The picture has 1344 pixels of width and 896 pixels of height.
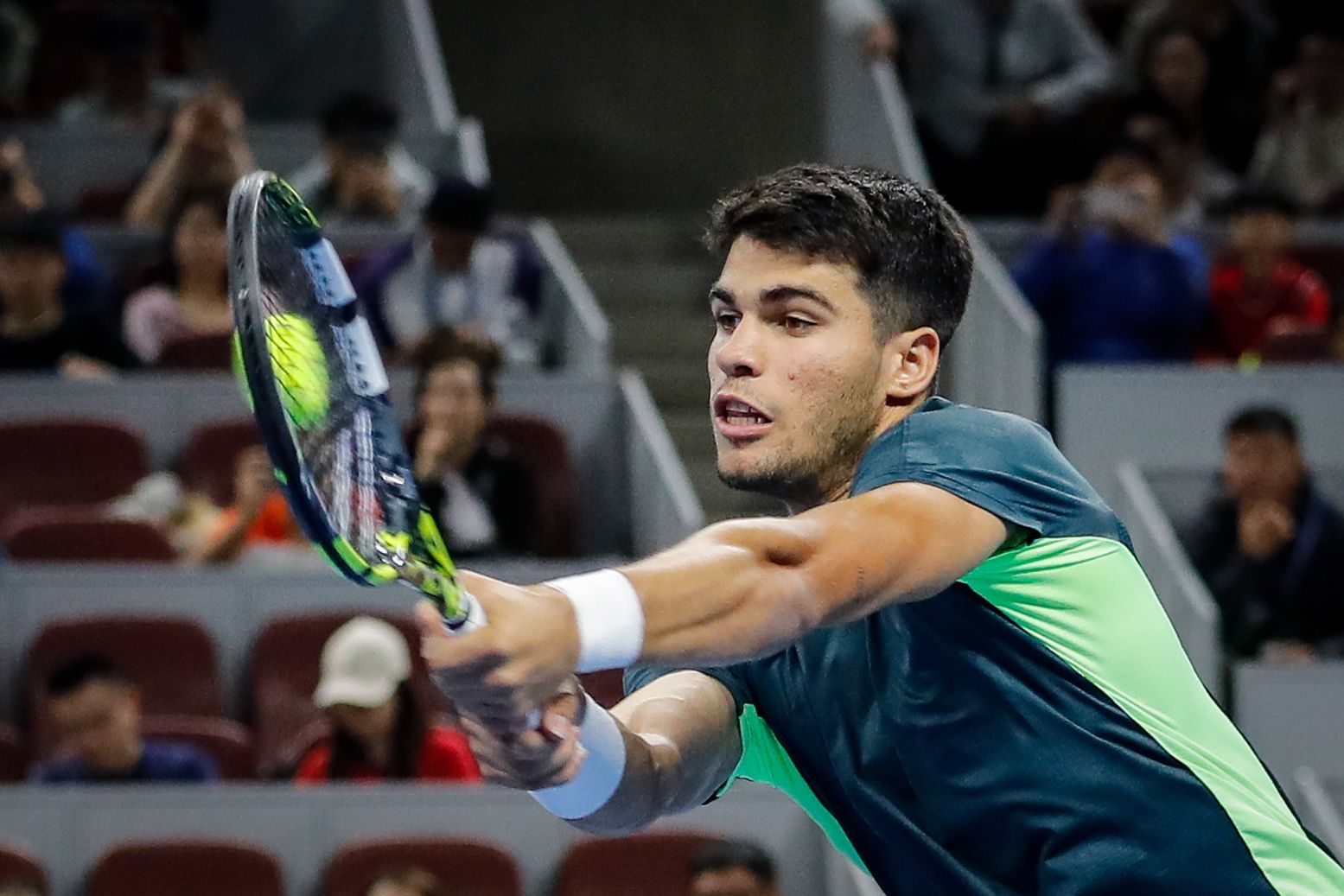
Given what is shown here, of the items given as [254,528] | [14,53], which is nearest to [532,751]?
[254,528]

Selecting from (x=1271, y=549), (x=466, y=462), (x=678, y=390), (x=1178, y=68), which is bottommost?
(x=678, y=390)

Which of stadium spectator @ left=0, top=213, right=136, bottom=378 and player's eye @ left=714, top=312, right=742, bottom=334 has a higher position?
player's eye @ left=714, top=312, right=742, bottom=334

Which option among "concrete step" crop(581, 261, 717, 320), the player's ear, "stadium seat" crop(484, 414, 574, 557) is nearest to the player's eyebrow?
the player's ear

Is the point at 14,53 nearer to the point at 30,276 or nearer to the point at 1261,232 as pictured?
the point at 30,276

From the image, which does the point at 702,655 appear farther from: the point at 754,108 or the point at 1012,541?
the point at 754,108

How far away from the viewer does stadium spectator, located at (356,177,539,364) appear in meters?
8.31

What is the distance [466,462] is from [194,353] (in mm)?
1474

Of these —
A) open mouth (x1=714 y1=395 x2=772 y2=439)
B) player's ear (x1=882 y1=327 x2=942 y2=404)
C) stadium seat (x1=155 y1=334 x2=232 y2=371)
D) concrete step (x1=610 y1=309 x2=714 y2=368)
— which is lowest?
concrete step (x1=610 y1=309 x2=714 y2=368)

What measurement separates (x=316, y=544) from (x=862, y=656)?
2.97ft

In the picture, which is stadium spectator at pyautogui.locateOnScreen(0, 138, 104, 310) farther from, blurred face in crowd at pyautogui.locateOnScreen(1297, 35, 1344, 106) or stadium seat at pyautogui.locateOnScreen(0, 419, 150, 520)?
blurred face in crowd at pyautogui.locateOnScreen(1297, 35, 1344, 106)

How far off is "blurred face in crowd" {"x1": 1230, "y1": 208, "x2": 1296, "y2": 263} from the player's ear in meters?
6.77

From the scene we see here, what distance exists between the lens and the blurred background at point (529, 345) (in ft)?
19.7

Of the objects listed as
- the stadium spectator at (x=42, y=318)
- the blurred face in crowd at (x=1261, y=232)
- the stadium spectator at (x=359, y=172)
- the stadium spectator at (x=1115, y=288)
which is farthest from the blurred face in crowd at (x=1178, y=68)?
the stadium spectator at (x=42, y=318)

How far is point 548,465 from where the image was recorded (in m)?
7.72
